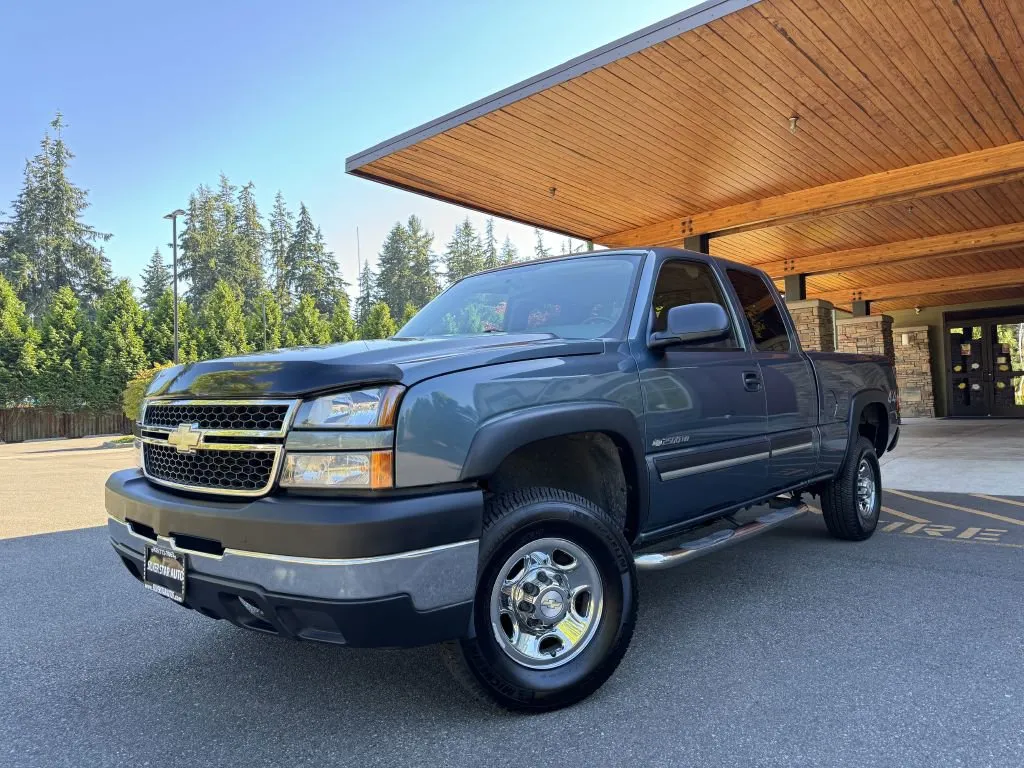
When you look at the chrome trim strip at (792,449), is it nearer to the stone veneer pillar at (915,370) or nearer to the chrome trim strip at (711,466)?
the chrome trim strip at (711,466)

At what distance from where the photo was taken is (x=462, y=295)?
4246 mm

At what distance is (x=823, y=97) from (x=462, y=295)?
591 cm

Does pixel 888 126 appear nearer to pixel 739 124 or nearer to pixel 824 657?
pixel 739 124

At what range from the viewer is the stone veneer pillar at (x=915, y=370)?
21.8 meters

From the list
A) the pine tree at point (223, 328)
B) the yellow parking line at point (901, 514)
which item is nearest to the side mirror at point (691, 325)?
the yellow parking line at point (901, 514)

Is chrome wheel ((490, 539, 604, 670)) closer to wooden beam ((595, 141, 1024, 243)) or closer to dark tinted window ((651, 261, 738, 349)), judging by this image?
dark tinted window ((651, 261, 738, 349))

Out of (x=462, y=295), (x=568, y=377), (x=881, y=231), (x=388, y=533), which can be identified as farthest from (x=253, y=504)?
(x=881, y=231)

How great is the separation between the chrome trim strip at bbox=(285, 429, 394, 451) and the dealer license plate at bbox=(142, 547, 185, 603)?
26.3 inches

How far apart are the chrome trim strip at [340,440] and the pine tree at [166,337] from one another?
1386 inches

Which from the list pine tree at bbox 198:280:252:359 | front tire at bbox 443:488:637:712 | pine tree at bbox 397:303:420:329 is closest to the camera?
front tire at bbox 443:488:637:712

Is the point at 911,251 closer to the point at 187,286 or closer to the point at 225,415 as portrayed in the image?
the point at 225,415

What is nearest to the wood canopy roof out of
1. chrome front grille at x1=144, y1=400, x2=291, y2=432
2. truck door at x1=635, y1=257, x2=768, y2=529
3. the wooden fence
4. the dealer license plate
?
truck door at x1=635, y1=257, x2=768, y2=529

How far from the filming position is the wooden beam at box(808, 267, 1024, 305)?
59.5 ft

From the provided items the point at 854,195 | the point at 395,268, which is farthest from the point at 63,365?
the point at 395,268
